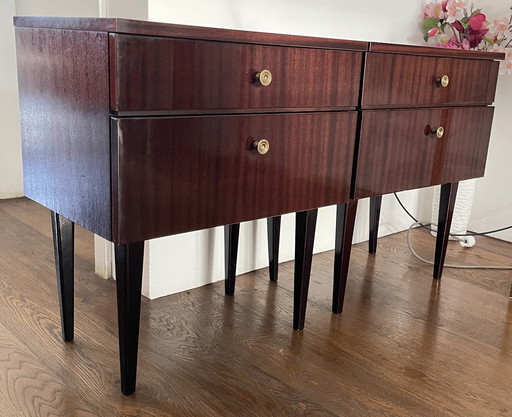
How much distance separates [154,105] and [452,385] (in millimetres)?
811

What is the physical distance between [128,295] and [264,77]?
1.50ft

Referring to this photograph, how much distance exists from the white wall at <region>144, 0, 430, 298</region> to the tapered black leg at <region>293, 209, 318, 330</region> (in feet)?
1.21

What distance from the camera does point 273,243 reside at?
5.51ft

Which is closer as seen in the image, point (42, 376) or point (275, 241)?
point (42, 376)

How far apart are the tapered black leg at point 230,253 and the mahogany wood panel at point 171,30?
564 millimetres

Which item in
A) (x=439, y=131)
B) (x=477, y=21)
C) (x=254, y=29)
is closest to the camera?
(x=439, y=131)

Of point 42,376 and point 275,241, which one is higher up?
point 275,241

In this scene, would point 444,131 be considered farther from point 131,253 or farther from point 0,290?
point 0,290

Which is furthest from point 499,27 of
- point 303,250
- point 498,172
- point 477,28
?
point 303,250

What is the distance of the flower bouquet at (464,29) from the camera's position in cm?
191

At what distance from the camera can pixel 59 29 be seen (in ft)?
3.37

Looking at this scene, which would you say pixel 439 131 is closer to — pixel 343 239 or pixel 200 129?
pixel 343 239

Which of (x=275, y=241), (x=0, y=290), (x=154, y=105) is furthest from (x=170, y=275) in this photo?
(x=154, y=105)

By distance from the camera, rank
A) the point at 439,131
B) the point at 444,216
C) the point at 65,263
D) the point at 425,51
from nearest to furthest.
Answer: the point at 65,263 < the point at 425,51 < the point at 439,131 < the point at 444,216
